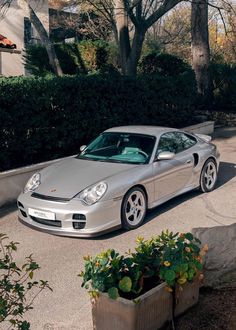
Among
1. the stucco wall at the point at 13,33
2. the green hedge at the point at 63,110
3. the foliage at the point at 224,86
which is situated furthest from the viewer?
the stucco wall at the point at 13,33

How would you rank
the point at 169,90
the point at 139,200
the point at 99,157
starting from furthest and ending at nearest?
1. the point at 169,90
2. the point at 99,157
3. the point at 139,200

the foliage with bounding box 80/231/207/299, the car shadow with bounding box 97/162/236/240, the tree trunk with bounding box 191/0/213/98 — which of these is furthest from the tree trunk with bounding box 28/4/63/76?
the foliage with bounding box 80/231/207/299

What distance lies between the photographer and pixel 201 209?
7656 millimetres

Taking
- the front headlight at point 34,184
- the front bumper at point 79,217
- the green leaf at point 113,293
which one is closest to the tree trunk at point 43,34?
the front headlight at point 34,184

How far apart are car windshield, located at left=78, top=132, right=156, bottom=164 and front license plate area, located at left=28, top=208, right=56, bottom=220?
1535 mm

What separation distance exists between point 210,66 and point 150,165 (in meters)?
11.9

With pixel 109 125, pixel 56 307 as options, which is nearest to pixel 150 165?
pixel 56 307

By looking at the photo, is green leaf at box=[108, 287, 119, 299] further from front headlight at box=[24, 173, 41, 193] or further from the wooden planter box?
front headlight at box=[24, 173, 41, 193]

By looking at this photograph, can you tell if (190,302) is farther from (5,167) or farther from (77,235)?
(5,167)

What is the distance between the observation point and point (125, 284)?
129 inches

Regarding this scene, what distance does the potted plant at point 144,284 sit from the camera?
328 centimetres

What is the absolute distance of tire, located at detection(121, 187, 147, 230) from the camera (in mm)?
6461

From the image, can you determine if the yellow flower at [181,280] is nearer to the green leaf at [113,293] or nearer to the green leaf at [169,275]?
the green leaf at [169,275]

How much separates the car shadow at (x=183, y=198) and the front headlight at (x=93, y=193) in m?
0.62
